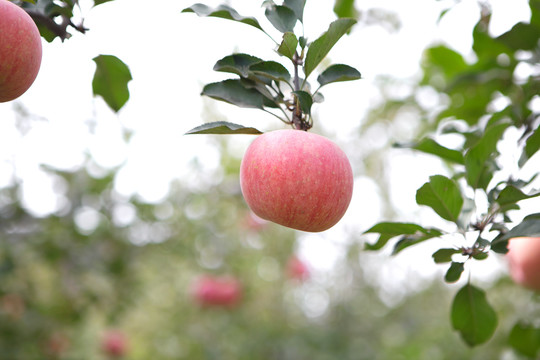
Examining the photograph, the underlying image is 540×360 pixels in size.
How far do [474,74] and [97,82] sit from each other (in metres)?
1.14

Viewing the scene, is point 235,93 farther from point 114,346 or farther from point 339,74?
point 114,346

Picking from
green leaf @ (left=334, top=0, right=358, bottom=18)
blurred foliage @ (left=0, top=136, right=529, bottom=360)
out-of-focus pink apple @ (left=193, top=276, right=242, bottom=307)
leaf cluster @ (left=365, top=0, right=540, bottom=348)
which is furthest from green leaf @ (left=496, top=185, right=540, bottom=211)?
out-of-focus pink apple @ (left=193, top=276, right=242, bottom=307)

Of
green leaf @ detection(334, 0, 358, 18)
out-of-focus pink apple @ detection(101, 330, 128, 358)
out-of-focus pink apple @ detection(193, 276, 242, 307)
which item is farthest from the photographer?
out-of-focus pink apple @ detection(101, 330, 128, 358)

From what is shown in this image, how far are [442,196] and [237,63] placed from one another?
47cm

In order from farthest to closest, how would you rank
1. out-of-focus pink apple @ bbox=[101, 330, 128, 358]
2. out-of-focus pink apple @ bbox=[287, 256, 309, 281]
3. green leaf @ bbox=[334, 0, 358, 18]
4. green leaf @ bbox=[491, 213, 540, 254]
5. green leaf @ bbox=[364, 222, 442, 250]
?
out-of-focus pink apple @ bbox=[287, 256, 309, 281], out-of-focus pink apple @ bbox=[101, 330, 128, 358], green leaf @ bbox=[334, 0, 358, 18], green leaf @ bbox=[364, 222, 442, 250], green leaf @ bbox=[491, 213, 540, 254]

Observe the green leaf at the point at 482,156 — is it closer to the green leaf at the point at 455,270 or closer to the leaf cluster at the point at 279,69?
the green leaf at the point at 455,270

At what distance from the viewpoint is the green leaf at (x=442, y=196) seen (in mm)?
947

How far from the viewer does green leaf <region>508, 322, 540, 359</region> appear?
5.06 ft

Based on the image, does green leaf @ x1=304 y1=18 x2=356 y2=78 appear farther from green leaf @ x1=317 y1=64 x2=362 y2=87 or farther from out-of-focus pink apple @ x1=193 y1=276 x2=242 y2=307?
out-of-focus pink apple @ x1=193 y1=276 x2=242 y2=307

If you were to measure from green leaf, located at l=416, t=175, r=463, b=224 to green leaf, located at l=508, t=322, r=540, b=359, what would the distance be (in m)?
0.80

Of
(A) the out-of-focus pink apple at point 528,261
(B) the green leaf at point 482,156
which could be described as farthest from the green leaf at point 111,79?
(A) the out-of-focus pink apple at point 528,261

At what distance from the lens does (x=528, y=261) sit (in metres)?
1.49

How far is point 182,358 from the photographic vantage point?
5.20 meters

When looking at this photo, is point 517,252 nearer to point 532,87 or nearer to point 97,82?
point 532,87
